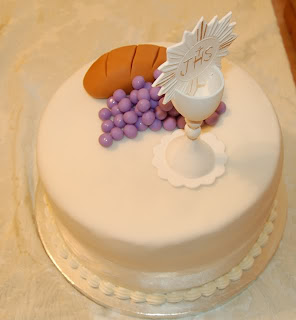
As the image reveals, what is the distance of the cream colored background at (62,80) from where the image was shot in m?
1.34

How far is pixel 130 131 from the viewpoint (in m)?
1.19

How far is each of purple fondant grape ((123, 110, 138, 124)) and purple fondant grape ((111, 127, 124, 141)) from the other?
0.03 m

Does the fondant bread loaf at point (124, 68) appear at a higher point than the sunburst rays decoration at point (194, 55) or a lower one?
lower

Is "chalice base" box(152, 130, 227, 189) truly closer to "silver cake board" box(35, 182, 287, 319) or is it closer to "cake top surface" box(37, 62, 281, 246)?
"cake top surface" box(37, 62, 281, 246)

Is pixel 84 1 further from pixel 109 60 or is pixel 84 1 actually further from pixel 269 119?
pixel 269 119

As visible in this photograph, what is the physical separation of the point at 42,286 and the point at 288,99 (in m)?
1.13

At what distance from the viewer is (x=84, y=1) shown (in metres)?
2.20

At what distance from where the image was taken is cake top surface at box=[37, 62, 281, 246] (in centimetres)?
105

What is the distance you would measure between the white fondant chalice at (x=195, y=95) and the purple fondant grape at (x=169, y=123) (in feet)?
0.14

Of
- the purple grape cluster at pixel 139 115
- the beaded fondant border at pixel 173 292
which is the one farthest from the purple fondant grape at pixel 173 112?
the beaded fondant border at pixel 173 292

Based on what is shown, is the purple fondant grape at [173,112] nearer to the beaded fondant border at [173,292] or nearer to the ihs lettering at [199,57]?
the ihs lettering at [199,57]

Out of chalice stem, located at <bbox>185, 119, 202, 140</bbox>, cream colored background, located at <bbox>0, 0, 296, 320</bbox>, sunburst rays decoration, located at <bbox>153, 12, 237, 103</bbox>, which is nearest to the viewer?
sunburst rays decoration, located at <bbox>153, 12, 237, 103</bbox>

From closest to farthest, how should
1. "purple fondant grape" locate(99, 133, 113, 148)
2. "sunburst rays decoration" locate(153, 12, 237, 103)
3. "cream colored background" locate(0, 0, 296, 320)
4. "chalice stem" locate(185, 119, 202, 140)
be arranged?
"sunburst rays decoration" locate(153, 12, 237, 103)
"chalice stem" locate(185, 119, 202, 140)
"purple fondant grape" locate(99, 133, 113, 148)
"cream colored background" locate(0, 0, 296, 320)

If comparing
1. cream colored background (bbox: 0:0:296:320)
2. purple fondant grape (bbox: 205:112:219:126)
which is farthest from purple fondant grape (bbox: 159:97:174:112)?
cream colored background (bbox: 0:0:296:320)
